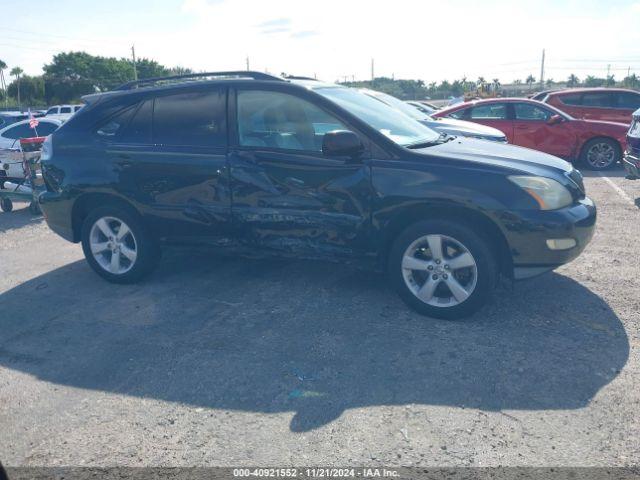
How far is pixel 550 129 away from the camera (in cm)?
1237

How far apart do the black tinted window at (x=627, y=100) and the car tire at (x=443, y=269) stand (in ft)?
41.0

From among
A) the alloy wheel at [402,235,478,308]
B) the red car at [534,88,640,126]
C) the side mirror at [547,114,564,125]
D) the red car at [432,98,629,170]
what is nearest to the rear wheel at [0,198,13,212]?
the alloy wheel at [402,235,478,308]

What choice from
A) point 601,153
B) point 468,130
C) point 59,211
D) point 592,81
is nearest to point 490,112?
point 601,153

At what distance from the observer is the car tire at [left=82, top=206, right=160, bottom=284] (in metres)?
5.45

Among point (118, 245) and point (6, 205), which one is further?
point (6, 205)

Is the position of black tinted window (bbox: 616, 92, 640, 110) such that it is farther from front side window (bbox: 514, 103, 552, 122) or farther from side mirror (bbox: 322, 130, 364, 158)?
side mirror (bbox: 322, 130, 364, 158)

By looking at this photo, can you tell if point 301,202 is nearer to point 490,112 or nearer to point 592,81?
point 490,112

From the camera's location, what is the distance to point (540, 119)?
12539 millimetres

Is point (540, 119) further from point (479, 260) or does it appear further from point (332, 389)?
point (332, 389)

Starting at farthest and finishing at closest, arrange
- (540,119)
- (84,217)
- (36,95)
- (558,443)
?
(36,95) → (540,119) → (84,217) → (558,443)

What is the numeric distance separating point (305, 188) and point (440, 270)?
1.25m

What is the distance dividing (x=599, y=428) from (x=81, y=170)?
472cm

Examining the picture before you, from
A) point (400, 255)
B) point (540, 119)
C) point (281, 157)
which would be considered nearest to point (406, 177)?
point (400, 255)

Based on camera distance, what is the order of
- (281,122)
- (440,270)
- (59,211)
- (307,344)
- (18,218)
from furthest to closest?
(18,218) < (59,211) < (281,122) < (440,270) < (307,344)
